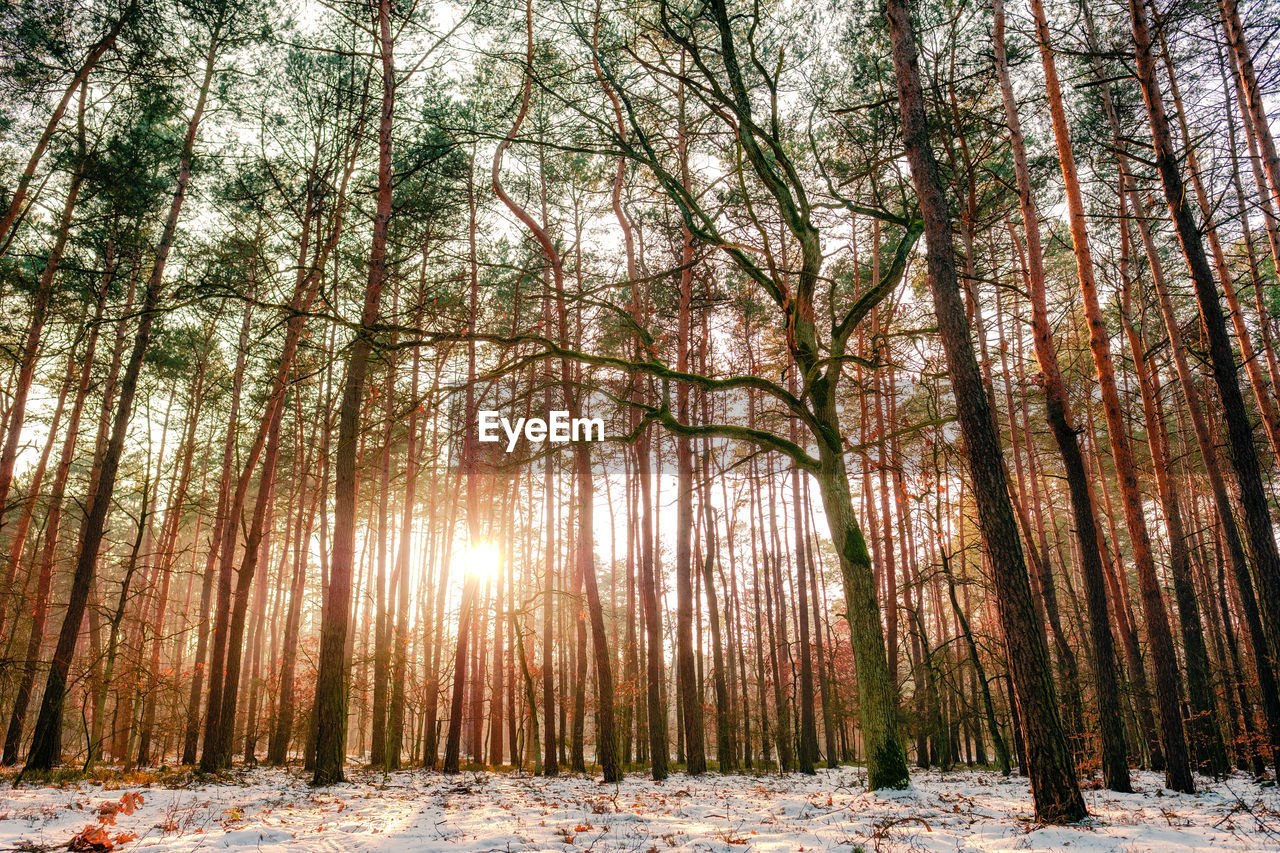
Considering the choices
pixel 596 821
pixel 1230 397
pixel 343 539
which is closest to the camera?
pixel 596 821

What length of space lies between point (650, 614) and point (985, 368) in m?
7.44

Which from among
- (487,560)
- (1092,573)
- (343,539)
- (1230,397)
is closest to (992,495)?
(1092,573)

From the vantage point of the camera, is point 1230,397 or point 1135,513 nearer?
point 1230,397

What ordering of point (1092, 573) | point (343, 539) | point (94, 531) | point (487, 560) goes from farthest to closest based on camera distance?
point (487, 560) → point (94, 531) → point (343, 539) → point (1092, 573)

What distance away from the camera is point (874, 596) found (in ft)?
22.7

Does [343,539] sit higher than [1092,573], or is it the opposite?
[343,539]

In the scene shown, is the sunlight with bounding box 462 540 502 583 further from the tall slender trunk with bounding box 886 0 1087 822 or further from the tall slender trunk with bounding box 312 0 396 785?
the tall slender trunk with bounding box 886 0 1087 822

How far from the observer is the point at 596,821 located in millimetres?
5785

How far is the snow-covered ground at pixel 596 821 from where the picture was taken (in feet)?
13.9

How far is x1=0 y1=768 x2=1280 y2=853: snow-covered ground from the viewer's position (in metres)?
4.22

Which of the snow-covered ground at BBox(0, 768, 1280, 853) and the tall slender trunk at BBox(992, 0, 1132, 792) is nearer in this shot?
the snow-covered ground at BBox(0, 768, 1280, 853)

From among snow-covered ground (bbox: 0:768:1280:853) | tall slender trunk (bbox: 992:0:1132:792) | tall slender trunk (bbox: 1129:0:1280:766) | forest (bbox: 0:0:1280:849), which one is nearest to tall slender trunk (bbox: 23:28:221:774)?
forest (bbox: 0:0:1280:849)

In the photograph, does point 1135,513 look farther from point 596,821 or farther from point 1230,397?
point 596,821

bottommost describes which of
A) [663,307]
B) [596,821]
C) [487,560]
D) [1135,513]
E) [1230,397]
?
[596,821]
